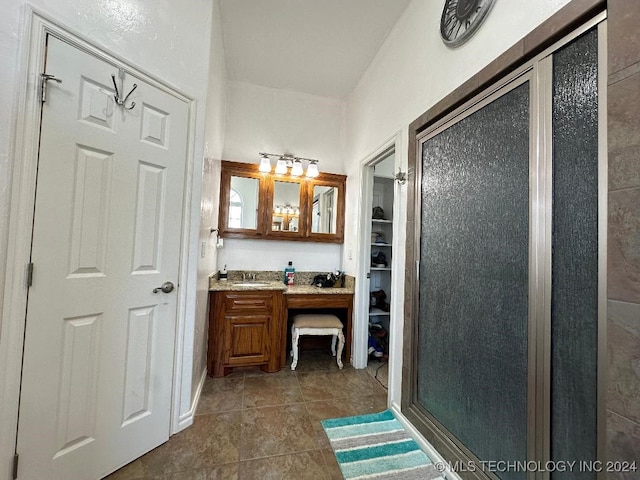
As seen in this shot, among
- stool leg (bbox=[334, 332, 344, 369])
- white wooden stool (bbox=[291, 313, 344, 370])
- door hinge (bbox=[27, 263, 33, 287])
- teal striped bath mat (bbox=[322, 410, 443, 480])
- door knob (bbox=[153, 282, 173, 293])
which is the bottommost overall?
teal striped bath mat (bbox=[322, 410, 443, 480])

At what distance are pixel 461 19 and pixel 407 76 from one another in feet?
1.72

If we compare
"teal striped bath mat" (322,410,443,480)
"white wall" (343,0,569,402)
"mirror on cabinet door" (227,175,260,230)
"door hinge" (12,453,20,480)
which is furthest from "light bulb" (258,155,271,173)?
"door hinge" (12,453,20,480)

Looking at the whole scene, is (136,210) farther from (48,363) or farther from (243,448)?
(243,448)

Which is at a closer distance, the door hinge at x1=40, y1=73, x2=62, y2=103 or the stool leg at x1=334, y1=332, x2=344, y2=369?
the door hinge at x1=40, y1=73, x2=62, y2=103

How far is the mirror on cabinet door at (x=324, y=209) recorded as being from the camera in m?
3.04

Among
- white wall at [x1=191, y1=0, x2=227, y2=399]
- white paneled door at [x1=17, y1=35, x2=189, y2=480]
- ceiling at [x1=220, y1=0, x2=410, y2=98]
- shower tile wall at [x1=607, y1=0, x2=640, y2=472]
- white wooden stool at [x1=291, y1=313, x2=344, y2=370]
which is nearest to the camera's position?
shower tile wall at [x1=607, y1=0, x2=640, y2=472]

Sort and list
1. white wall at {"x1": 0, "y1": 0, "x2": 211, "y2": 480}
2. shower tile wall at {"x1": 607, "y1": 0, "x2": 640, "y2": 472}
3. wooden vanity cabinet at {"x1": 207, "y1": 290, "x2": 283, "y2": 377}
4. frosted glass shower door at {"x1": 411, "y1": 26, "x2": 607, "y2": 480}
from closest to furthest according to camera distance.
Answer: shower tile wall at {"x1": 607, "y1": 0, "x2": 640, "y2": 472}
frosted glass shower door at {"x1": 411, "y1": 26, "x2": 607, "y2": 480}
white wall at {"x1": 0, "y1": 0, "x2": 211, "y2": 480}
wooden vanity cabinet at {"x1": 207, "y1": 290, "x2": 283, "y2": 377}

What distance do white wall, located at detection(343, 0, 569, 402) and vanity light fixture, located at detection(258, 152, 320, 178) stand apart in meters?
0.44

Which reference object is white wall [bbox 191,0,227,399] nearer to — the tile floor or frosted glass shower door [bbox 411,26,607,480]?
the tile floor

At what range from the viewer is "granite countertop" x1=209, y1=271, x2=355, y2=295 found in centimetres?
236

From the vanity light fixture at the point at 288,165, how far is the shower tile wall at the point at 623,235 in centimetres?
236

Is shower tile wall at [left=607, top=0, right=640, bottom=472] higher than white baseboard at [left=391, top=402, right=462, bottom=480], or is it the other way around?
shower tile wall at [left=607, top=0, right=640, bottom=472]

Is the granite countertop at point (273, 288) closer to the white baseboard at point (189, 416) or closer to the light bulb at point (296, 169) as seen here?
the white baseboard at point (189, 416)

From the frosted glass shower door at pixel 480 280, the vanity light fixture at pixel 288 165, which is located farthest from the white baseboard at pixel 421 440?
the vanity light fixture at pixel 288 165
